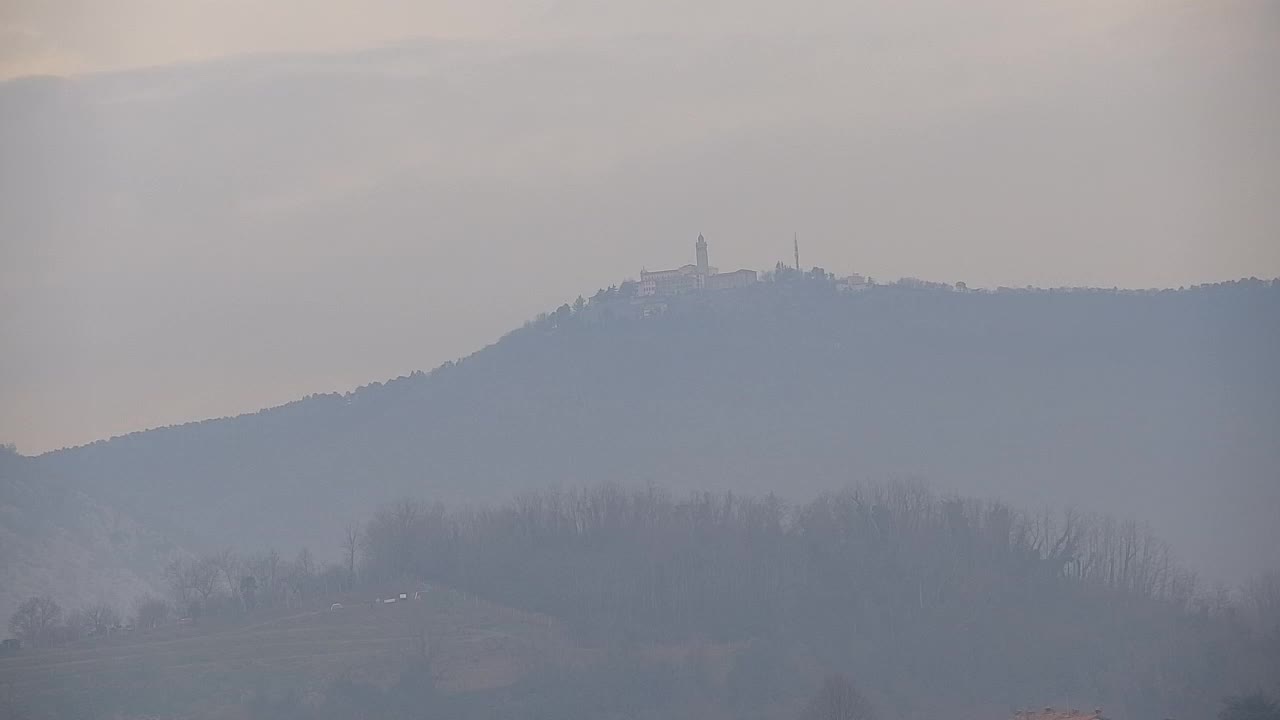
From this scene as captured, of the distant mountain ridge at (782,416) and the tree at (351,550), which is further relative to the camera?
the distant mountain ridge at (782,416)

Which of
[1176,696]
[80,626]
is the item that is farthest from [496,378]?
[1176,696]

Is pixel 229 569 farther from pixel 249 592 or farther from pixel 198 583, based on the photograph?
pixel 249 592

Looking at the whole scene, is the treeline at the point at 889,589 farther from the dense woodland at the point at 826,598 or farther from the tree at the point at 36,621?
the tree at the point at 36,621

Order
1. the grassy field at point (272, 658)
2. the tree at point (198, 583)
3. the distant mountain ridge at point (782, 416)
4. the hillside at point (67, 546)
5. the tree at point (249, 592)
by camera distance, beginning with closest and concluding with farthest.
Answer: the grassy field at point (272, 658) < the tree at point (249, 592) < the tree at point (198, 583) < the hillside at point (67, 546) < the distant mountain ridge at point (782, 416)

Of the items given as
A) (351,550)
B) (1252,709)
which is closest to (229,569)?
(351,550)

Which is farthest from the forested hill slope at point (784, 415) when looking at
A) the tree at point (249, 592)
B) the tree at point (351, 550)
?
the tree at point (249, 592)

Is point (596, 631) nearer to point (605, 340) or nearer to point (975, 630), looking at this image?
point (975, 630)
